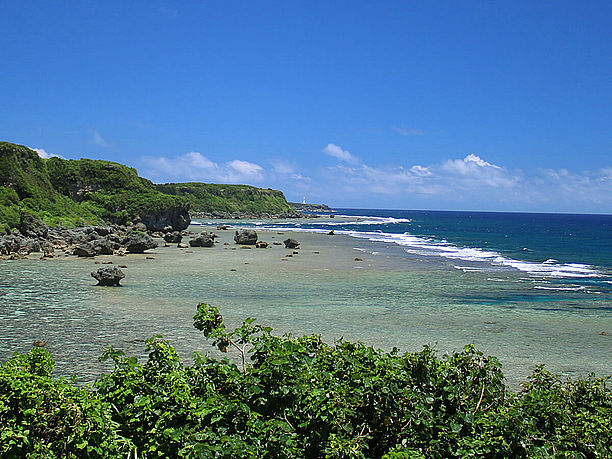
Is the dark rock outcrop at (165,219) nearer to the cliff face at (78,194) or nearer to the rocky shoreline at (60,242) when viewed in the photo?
the cliff face at (78,194)

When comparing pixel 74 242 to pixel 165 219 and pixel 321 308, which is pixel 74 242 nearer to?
pixel 165 219

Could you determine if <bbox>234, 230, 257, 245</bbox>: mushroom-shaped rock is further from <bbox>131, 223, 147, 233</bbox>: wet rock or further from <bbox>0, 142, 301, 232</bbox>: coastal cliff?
<bbox>0, 142, 301, 232</bbox>: coastal cliff

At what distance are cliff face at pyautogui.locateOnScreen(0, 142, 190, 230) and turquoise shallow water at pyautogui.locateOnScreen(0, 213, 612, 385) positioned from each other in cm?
2883

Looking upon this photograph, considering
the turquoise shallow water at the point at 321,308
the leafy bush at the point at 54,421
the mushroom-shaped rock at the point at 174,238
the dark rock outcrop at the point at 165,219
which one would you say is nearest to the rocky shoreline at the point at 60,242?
the turquoise shallow water at the point at 321,308

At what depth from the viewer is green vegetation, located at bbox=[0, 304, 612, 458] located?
4785 mm

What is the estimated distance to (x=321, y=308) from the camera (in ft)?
74.1

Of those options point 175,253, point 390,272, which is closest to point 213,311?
point 390,272

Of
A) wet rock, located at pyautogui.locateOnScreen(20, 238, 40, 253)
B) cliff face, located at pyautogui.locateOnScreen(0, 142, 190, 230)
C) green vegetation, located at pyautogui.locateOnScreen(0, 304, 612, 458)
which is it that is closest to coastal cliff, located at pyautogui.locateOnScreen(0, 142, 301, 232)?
cliff face, located at pyautogui.locateOnScreen(0, 142, 190, 230)

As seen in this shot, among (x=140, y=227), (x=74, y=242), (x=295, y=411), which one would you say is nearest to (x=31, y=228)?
(x=74, y=242)

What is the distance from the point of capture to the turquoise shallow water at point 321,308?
15.9 metres

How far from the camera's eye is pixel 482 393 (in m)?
5.88

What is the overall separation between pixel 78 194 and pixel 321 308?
75535 mm

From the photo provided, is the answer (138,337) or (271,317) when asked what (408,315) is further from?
(138,337)

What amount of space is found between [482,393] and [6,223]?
56.2 metres
